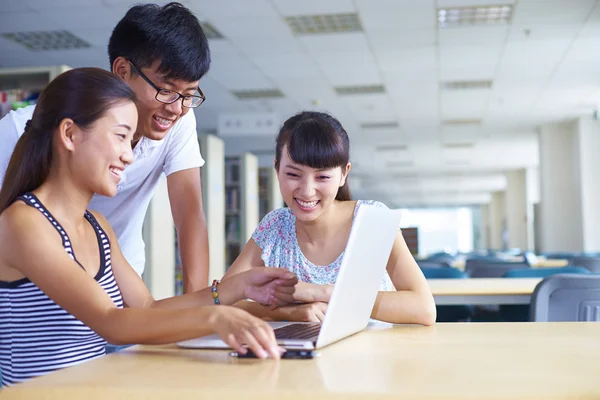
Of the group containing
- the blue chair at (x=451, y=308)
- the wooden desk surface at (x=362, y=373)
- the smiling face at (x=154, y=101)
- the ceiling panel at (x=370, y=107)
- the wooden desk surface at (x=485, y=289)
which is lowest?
the blue chair at (x=451, y=308)

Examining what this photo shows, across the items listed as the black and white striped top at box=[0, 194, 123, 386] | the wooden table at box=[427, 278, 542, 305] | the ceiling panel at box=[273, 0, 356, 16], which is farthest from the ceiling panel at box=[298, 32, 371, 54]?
the black and white striped top at box=[0, 194, 123, 386]

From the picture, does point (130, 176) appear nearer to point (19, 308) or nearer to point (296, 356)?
point (19, 308)

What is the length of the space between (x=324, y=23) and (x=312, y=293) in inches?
189

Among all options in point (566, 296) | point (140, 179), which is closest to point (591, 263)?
point (566, 296)

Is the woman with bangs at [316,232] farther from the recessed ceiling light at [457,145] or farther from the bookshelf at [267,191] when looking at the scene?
the recessed ceiling light at [457,145]

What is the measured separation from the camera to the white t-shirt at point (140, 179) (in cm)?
193

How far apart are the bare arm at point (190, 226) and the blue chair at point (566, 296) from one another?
1.28m

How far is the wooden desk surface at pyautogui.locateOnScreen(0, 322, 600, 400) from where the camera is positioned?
780mm

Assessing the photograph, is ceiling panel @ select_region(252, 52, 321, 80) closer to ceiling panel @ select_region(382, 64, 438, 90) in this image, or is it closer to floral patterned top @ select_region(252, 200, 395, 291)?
ceiling panel @ select_region(382, 64, 438, 90)

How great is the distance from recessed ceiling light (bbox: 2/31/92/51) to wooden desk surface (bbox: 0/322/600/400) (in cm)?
570

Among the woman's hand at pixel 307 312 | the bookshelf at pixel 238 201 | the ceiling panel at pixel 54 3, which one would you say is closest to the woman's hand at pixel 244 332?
the woman's hand at pixel 307 312

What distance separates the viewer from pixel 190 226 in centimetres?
201

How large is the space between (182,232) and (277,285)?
69cm

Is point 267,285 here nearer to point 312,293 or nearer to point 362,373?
point 312,293
